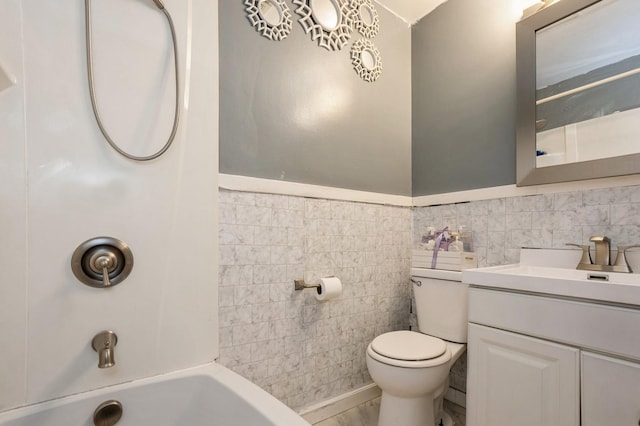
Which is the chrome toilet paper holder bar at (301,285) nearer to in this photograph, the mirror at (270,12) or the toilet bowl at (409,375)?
the toilet bowl at (409,375)

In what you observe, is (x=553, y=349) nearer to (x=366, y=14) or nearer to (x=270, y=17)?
(x=270, y=17)

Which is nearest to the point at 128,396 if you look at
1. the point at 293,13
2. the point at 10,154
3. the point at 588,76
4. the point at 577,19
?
the point at 10,154

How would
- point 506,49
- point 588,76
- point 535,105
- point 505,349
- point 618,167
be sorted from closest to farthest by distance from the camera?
point 505,349
point 618,167
point 588,76
point 535,105
point 506,49

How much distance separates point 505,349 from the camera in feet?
3.57

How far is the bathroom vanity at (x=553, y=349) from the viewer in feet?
2.80

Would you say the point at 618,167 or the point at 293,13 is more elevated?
the point at 293,13

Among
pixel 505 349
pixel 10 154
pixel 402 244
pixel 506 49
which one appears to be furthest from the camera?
pixel 402 244

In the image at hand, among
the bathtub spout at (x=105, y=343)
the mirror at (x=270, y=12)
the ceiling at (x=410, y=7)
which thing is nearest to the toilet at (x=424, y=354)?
the bathtub spout at (x=105, y=343)

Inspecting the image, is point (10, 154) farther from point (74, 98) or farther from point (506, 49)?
point (506, 49)

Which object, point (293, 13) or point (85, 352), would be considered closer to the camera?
point (85, 352)

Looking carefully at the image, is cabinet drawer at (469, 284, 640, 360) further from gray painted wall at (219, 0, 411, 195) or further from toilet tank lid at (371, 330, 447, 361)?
gray painted wall at (219, 0, 411, 195)

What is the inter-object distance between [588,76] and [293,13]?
1416 millimetres

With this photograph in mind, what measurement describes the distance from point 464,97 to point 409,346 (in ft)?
4.73

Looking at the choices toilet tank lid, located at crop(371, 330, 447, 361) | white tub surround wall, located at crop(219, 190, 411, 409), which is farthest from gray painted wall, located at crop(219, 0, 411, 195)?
toilet tank lid, located at crop(371, 330, 447, 361)
